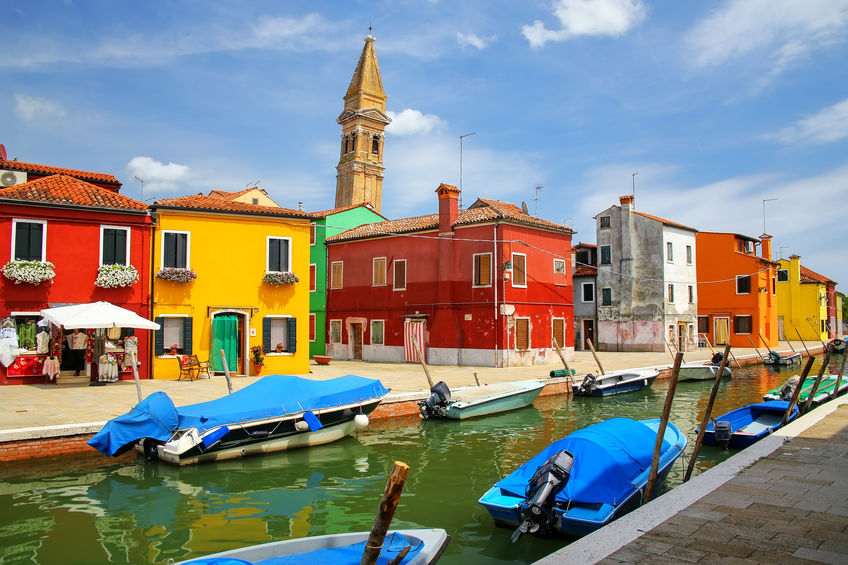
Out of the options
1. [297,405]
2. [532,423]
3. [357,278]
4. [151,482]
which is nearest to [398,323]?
[357,278]

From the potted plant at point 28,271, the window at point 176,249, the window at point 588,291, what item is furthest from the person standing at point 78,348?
the window at point 588,291

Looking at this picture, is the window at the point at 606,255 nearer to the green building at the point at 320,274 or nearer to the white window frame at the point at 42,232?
the green building at the point at 320,274

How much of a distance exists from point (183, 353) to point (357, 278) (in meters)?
12.9

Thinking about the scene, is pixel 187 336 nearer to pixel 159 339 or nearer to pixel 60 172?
pixel 159 339

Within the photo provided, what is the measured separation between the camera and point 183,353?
20219 mm

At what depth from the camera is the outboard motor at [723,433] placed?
12219 millimetres

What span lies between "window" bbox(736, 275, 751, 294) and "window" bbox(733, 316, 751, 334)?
1.76m

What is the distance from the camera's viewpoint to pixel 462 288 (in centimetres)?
2759

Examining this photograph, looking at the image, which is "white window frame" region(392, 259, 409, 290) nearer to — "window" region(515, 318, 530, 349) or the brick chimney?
the brick chimney

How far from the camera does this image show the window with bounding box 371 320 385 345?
30.5 meters

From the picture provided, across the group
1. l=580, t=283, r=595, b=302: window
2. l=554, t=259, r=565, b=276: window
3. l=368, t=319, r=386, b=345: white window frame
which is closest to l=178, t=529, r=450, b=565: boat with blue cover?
l=554, t=259, r=565, b=276: window

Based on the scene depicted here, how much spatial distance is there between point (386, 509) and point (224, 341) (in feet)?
59.4

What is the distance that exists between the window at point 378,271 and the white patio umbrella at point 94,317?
14336 mm

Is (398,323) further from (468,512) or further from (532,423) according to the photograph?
(468,512)
